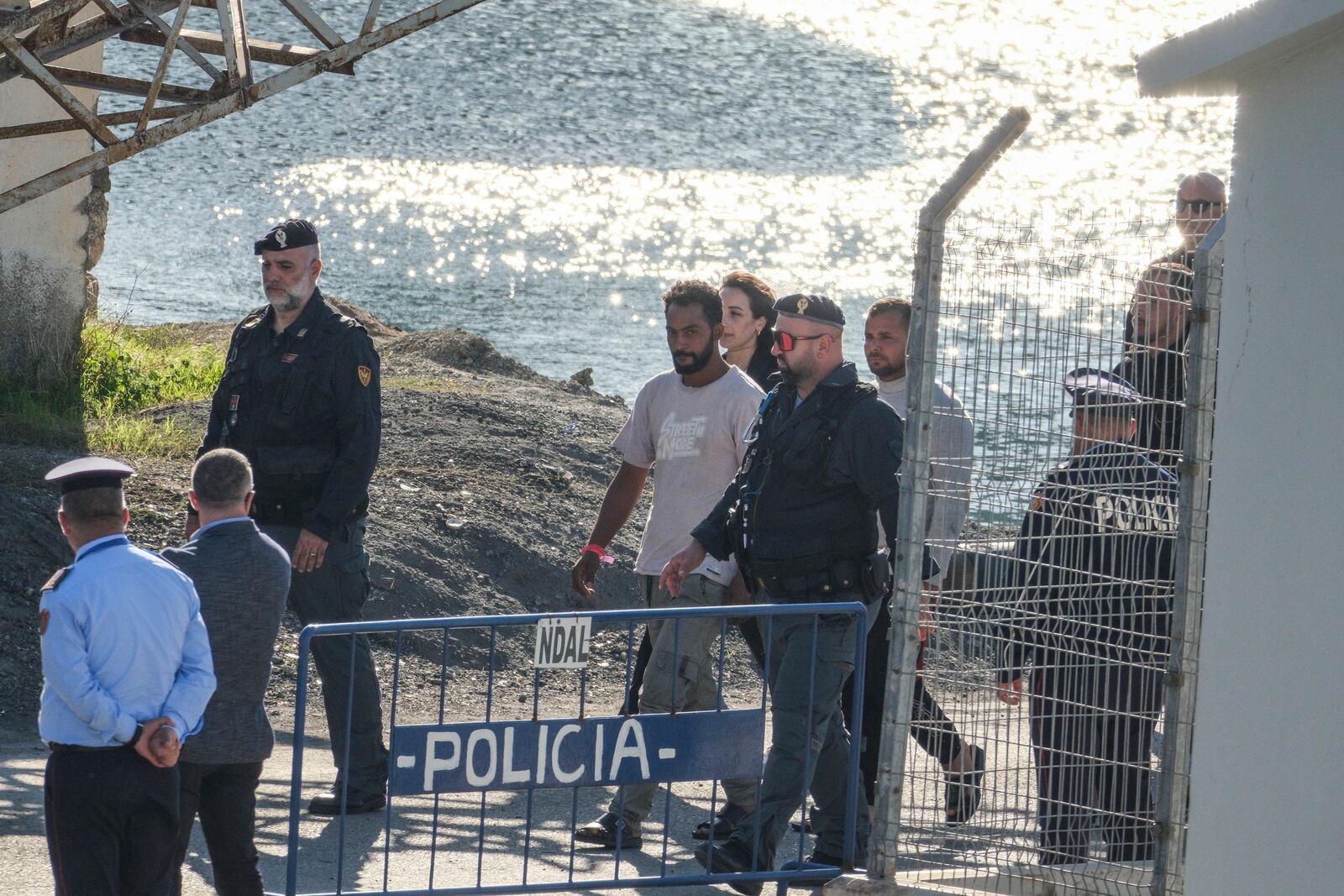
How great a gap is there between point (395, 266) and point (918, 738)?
21894mm

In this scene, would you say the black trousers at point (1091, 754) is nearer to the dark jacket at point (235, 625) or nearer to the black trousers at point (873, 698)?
the black trousers at point (873, 698)

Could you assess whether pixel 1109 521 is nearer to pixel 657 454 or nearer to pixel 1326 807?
pixel 1326 807

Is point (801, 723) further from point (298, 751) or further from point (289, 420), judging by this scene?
point (289, 420)

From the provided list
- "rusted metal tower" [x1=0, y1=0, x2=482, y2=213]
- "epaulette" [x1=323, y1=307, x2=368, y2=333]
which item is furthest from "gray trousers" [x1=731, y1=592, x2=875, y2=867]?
"rusted metal tower" [x1=0, y1=0, x2=482, y2=213]

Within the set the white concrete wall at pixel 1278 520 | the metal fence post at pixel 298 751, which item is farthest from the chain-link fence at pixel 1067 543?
the metal fence post at pixel 298 751

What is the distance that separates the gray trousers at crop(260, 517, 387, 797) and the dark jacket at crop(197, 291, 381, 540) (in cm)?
10

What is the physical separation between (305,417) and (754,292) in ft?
5.85

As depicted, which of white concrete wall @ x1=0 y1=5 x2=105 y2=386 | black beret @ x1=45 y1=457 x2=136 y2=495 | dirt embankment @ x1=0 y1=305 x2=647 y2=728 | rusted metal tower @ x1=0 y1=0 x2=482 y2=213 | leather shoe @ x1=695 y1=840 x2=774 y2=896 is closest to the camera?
black beret @ x1=45 y1=457 x2=136 y2=495

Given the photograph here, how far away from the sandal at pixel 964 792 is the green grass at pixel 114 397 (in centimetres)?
599

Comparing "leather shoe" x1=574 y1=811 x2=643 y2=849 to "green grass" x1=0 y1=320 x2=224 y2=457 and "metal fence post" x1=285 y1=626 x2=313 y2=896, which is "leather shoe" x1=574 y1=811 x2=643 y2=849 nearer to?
"metal fence post" x1=285 y1=626 x2=313 y2=896

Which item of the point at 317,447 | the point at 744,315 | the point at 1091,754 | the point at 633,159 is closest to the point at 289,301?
the point at 317,447

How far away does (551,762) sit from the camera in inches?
182

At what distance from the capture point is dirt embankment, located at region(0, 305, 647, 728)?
25.4 feet

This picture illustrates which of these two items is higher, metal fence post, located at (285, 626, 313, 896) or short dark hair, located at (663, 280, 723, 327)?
short dark hair, located at (663, 280, 723, 327)
